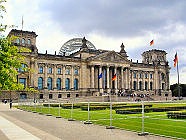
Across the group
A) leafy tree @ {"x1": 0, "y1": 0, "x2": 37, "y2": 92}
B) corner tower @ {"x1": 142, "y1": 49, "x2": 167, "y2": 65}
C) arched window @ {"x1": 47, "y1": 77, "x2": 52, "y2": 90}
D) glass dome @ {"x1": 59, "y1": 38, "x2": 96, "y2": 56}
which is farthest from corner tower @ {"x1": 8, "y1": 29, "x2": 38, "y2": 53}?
leafy tree @ {"x1": 0, "y1": 0, "x2": 37, "y2": 92}

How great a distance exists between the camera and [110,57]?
111 m

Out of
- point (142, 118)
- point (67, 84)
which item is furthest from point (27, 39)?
point (142, 118)

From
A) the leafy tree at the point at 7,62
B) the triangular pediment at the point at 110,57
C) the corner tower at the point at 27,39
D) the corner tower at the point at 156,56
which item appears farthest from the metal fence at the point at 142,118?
the corner tower at the point at 156,56

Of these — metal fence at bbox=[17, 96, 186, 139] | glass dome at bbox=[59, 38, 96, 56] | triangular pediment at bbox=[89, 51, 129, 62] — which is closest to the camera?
metal fence at bbox=[17, 96, 186, 139]

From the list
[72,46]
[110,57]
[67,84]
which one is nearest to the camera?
[67,84]

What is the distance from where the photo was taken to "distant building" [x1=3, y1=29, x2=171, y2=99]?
9794 cm

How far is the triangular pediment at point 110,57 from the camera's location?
354 ft

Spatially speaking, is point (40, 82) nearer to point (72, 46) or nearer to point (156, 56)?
point (72, 46)

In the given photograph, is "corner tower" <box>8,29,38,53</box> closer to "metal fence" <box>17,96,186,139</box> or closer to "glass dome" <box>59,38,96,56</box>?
"glass dome" <box>59,38,96,56</box>

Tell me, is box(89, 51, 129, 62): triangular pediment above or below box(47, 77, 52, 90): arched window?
above

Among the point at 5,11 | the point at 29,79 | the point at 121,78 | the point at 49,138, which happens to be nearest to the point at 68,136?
the point at 49,138

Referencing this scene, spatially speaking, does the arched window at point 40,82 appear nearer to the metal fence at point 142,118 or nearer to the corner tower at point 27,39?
the corner tower at point 27,39

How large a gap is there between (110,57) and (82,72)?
13.5 m

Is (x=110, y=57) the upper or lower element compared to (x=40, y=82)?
upper
